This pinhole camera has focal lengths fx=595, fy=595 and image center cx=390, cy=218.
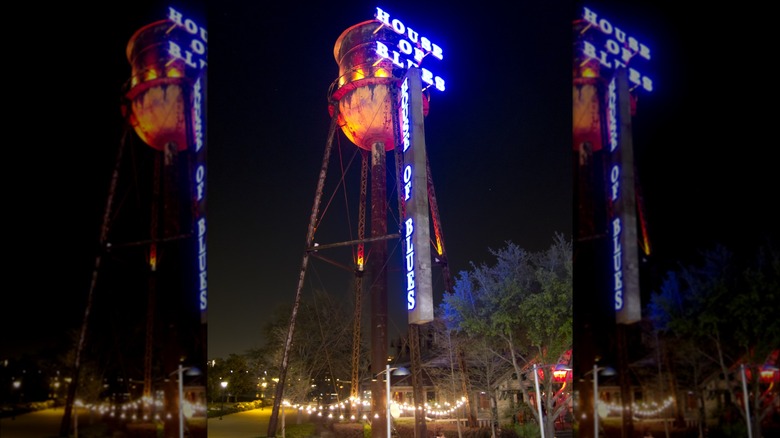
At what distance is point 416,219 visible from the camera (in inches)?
741

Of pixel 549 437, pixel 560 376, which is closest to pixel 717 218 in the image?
pixel 549 437

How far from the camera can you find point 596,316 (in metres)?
10.5

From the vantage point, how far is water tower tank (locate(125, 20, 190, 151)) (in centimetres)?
905

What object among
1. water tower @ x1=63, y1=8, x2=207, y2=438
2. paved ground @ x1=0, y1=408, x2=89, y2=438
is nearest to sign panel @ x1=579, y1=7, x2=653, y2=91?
water tower @ x1=63, y1=8, x2=207, y2=438

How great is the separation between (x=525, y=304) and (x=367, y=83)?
10.7 metres

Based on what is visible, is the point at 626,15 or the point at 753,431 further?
the point at 626,15

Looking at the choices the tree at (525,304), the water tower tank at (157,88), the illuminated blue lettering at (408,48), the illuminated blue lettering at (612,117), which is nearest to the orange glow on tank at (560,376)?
the tree at (525,304)

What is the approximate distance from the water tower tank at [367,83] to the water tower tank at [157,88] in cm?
1457

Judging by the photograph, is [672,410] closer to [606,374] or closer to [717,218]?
[606,374]

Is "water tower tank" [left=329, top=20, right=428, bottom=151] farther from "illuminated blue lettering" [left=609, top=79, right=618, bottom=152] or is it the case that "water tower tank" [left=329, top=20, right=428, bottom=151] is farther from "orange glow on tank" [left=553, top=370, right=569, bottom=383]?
"illuminated blue lettering" [left=609, top=79, right=618, bottom=152]

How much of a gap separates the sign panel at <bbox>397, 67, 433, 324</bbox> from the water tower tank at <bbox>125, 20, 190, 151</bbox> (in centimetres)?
992

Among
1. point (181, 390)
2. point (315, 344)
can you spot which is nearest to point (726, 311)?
point (181, 390)

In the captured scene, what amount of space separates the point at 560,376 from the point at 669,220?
2059cm

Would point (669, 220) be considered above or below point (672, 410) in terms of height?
above
